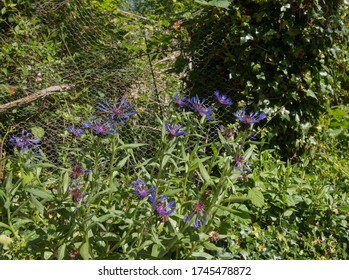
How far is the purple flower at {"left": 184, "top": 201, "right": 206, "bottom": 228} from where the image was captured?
2.35 m

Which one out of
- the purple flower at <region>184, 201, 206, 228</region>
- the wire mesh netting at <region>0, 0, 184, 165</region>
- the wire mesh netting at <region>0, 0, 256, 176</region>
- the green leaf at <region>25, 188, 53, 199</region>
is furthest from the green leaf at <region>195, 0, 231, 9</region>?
the green leaf at <region>25, 188, 53, 199</region>

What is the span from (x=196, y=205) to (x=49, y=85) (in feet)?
8.16

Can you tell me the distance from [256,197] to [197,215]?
732 mm

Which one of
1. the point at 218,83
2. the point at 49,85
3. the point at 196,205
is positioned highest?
the point at 196,205

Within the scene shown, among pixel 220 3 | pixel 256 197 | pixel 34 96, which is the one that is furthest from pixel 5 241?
pixel 220 3

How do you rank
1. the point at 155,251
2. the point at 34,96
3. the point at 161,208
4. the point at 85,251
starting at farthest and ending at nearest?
the point at 34,96 < the point at 155,251 < the point at 85,251 < the point at 161,208

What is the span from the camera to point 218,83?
407cm

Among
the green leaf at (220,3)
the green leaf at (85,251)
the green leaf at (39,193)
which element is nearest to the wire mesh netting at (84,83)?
the green leaf at (220,3)

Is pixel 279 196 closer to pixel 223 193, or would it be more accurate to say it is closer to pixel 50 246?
pixel 223 193

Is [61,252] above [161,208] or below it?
below

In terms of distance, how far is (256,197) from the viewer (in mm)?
3039

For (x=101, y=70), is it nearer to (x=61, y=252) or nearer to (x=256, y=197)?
(x=256, y=197)

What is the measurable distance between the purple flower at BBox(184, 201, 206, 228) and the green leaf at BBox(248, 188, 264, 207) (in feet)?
2.06

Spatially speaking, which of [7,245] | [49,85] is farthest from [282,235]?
[49,85]
